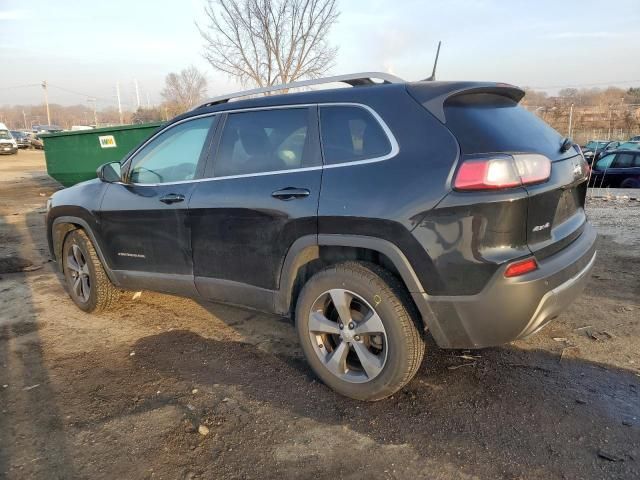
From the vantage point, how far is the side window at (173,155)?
12.0ft

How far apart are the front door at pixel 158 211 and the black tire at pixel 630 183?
12.6 m

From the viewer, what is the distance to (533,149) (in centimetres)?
265

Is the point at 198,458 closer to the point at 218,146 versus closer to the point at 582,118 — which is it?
the point at 218,146

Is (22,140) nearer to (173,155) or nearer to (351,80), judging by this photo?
(173,155)

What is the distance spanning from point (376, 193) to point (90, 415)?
2075 mm

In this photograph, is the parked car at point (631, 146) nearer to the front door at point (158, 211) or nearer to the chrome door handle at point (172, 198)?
the front door at point (158, 211)

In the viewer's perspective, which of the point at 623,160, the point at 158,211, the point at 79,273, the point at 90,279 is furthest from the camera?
the point at 623,160

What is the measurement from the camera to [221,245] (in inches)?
133

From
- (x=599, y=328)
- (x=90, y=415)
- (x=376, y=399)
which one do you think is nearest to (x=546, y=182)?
(x=376, y=399)

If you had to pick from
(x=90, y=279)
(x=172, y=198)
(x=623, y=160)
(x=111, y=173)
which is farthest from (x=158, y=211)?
(x=623, y=160)

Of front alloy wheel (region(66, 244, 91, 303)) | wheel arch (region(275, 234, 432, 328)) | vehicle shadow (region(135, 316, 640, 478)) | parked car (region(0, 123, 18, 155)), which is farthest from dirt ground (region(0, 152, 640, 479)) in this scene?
parked car (region(0, 123, 18, 155))

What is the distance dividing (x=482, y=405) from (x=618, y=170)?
1243 centimetres

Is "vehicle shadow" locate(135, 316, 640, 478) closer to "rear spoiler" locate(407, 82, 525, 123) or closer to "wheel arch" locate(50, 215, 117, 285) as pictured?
"wheel arch" locate(50, 215, 117, 285)

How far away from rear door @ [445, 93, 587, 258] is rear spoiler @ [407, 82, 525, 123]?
3 cm
